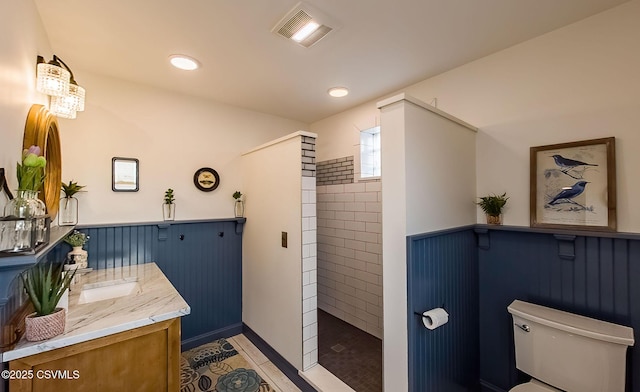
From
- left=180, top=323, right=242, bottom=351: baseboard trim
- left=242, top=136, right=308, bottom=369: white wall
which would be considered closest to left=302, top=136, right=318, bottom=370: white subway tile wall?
left=242, top=136, right=308, bottom=369: white wall

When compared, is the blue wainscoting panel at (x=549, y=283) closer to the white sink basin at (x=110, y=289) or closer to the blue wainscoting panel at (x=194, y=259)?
the blue wainscoting panel at (x=194, y=259)

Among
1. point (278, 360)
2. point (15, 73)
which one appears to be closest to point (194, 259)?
point (278, 360)

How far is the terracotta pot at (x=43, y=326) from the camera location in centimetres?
108

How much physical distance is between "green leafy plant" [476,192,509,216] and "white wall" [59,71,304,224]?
2285mm

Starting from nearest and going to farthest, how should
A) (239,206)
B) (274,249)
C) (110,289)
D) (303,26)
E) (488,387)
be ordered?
(303,26) → (110,289) → (488,387) → (274,249) → (239,206)

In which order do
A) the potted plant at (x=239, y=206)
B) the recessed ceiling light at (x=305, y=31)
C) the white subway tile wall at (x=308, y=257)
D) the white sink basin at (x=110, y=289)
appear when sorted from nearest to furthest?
the recessed ceiling light at (x=305, y=31)
the white sink basin at (x=110, y=289)
the white subway tile wall at (x=308, y=257)
the potted plant at (x=239, y=206)

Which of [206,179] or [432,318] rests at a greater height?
[206,179]

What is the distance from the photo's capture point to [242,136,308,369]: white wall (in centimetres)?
215

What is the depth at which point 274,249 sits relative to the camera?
2.42 m

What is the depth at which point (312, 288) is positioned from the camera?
2.16 m

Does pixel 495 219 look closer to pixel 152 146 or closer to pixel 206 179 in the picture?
pixel 206 179

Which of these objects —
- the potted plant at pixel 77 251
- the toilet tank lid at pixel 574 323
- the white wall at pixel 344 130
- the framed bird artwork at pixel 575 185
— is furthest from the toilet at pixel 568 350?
the potted plant at pixel 77 251

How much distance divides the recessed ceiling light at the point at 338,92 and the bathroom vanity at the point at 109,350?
208cm

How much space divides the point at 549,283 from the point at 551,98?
45.9 inches
